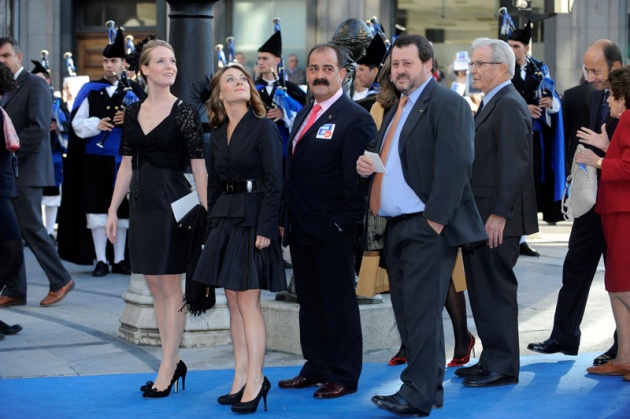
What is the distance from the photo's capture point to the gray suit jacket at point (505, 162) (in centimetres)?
756

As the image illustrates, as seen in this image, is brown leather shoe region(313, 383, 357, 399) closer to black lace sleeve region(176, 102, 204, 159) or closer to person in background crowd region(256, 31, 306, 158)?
black lace sleeve region(176, 102, 204, 159)

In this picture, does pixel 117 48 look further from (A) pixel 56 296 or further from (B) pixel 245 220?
(B) pixel 245 220

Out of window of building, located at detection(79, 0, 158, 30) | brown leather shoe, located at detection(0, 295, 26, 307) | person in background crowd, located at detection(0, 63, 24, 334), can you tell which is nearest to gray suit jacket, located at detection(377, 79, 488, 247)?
person in background crowd, located at detection(0, 63, 24, 334)

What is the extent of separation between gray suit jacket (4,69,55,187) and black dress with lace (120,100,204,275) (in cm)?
363

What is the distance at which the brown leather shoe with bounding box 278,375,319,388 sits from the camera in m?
7.72

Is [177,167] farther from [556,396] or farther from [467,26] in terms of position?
[467,26]

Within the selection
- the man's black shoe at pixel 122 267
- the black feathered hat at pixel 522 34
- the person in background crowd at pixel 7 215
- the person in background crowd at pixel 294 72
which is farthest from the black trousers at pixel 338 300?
the person in background crowd at pixel 294 72

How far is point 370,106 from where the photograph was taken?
9.00 metres

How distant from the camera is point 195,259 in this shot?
7414 millimetres

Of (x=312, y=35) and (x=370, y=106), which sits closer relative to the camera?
(x=370, y=106)

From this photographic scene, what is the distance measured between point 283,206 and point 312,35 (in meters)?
16.4

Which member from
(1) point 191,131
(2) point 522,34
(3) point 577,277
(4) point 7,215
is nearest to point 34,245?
(4) point 7,215

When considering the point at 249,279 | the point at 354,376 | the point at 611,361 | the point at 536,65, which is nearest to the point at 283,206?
the point at 249,279

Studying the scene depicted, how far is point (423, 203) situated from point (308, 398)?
54.3 inches
